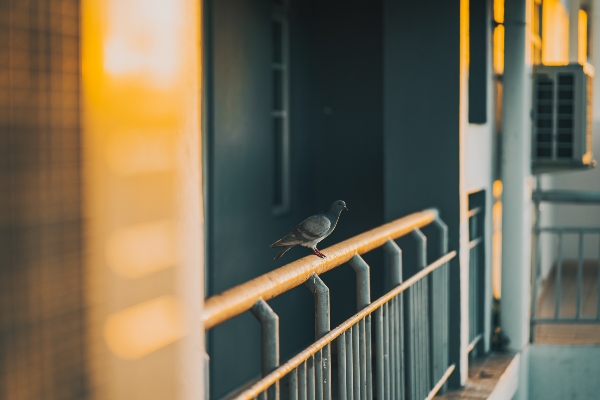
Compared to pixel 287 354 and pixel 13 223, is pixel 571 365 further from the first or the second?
pixel 13 223

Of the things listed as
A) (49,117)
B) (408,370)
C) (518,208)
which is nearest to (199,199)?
(49,117)

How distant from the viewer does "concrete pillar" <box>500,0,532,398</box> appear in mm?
6203

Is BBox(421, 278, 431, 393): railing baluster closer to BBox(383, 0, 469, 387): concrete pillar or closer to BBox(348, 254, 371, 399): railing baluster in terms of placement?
BBox(383, 0, 469, 387): concrete pillar

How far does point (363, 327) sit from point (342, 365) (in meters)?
0.24

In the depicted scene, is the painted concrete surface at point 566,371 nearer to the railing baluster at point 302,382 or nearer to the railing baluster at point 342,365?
the railing baluster at point 342,365

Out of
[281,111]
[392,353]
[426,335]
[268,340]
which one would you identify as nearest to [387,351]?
[392,353]

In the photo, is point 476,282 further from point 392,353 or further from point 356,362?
point 356,362

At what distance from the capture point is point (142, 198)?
62.1 inches

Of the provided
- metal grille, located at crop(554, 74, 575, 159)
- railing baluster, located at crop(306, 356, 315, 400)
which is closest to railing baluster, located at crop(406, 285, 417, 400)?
railing baluster, located at crop(306, 356, 315, 400)

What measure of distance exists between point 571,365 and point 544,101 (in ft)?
5.88

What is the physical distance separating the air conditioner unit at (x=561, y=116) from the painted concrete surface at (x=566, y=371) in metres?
1.22

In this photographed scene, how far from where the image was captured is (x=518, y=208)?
20.7 feet

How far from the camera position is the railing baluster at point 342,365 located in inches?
114

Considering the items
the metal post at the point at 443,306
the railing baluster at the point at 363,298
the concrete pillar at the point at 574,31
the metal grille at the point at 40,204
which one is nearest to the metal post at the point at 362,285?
the railing baluster at the point at 363,298
